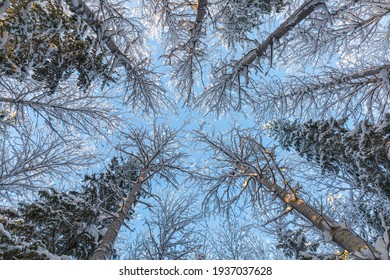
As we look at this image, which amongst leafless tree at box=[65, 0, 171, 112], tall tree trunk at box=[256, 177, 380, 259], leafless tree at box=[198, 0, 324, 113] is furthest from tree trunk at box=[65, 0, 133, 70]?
tall tree trunk at box=[256, 177, 380, 259]

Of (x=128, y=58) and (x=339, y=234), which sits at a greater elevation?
(x=128, y=58)

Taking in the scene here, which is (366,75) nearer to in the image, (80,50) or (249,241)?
(80,50)

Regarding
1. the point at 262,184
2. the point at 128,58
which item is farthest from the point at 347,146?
the point at 128,58

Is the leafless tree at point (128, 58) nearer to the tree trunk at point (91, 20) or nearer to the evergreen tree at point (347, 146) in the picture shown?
the tree trunk at point (91, 20)

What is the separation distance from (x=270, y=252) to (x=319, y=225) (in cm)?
656

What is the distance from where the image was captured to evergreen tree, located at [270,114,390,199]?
4.81m

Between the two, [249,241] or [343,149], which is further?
[249,241]

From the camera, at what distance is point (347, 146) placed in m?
5.30

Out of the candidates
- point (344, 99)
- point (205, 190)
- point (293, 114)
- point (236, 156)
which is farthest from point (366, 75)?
point (205, 190)

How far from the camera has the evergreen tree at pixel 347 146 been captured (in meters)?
4.81

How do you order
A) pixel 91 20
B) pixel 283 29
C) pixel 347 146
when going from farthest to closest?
pixel 347 146
pixel 283 29
pixel 91 20

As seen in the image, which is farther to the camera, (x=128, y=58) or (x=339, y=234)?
(x=128, y=58)

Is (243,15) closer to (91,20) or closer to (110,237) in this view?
(91,20)
